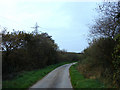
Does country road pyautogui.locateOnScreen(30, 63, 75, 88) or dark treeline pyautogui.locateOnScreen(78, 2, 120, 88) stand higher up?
dark treeline pyautogui.locateOnScreen(78, 2, 120, 88)

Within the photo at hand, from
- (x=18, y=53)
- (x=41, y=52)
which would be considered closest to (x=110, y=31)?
(x=18, y=53)

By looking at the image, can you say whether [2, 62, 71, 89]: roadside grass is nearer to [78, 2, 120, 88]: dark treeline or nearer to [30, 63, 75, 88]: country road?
A: [30, 63, 75, 88]: country road

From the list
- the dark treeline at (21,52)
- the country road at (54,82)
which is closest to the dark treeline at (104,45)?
the country road at (54,82)

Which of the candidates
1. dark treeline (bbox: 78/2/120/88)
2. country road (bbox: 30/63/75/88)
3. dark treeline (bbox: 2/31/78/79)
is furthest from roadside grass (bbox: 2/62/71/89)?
dark treeline (bbox: 78/2/120/88)

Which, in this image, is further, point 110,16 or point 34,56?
point 34,56

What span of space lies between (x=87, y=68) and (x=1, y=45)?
1319 centimetres

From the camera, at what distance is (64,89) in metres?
10.8

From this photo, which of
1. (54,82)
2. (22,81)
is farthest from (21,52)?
(54,82)

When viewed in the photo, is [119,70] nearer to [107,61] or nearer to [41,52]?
[107,61]

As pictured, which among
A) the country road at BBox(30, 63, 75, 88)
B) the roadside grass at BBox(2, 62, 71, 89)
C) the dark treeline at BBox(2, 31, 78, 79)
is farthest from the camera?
the dark treeline at BBox(2, 31, 78, 79)

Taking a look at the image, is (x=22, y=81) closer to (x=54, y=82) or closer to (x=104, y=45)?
(x=54, y=82)

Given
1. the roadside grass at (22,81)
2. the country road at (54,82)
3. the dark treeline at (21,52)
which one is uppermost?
the dark treeline at (21,52)

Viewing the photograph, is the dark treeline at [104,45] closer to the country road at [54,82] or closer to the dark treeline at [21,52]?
the country road at [54,82]

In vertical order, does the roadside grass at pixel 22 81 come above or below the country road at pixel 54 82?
above
